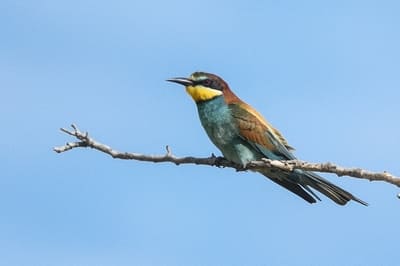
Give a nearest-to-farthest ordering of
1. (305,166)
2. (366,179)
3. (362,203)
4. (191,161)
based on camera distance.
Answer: (366,179) → (305,166) → (191,161) → (362,203)

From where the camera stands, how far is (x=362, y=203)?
4.37 meters

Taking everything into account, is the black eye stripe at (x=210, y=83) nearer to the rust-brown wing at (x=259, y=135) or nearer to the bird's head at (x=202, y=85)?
the bird's head at (x=202, y=85)

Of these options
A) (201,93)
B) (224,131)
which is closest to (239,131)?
(224,131)

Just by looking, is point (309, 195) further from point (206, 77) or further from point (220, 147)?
point (206, 77)

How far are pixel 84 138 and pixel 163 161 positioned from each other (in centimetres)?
36

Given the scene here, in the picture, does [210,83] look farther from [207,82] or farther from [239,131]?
[239,131]

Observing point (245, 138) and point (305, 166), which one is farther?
point (245, 138)

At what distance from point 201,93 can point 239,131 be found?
1.06 ft

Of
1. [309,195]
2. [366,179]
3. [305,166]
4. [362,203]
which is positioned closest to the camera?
[366,179]

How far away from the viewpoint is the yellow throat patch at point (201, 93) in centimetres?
505

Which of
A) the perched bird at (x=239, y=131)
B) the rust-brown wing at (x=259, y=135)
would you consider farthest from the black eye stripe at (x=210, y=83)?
the rust-brown wing at (x=259, y=135)

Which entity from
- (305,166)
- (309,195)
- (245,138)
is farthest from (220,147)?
(305,166)

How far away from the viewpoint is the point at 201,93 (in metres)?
5.06

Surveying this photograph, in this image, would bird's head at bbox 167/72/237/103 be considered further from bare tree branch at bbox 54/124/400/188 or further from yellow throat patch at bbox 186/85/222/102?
bare tree branch at bbox 54/124/400/188
